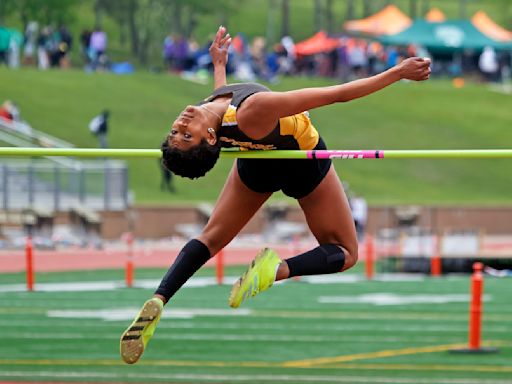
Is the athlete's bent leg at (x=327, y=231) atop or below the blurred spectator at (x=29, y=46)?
below

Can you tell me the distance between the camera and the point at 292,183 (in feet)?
26.5

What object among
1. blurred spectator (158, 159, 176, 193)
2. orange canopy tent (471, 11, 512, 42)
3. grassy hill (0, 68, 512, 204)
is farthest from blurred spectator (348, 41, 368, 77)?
blurred spectator (158, 159, 176, 193)

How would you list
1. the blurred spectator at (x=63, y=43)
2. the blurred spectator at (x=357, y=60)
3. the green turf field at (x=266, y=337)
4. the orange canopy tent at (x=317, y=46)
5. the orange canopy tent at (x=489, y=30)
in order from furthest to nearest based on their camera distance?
1. the orange canopy tent at (x=489, y=30)
2. the orange canopy tent at (x=317, y=46)
3. the blurred spectator at (x=357, y=60)
4. the blurred spectator at (x=63, y=43)
5. the green turf field at (x=266, y=337)

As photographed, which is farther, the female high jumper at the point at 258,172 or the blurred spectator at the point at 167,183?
the blurred spectator at the point at 167,183

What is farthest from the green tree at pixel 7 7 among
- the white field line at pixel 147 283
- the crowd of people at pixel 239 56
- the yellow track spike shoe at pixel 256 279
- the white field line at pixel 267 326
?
the yellow track spike shoe at pixel 256 279

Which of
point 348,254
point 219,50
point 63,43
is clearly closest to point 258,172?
point 348,254

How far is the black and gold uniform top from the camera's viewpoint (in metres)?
7.64

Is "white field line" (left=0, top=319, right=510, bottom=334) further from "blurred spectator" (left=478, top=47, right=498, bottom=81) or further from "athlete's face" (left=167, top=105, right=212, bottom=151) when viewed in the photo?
"blurred spectator" (left=478, top=47, right=498, bottom=81)

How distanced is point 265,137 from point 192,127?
0.41 meters

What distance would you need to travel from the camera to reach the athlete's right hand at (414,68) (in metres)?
7.58

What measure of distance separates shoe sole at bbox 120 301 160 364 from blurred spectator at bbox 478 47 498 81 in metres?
43.8

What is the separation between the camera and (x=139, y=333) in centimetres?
786

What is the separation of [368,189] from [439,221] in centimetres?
387

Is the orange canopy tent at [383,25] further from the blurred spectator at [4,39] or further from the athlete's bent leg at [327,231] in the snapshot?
the athlete's bent leg at [327,231]
